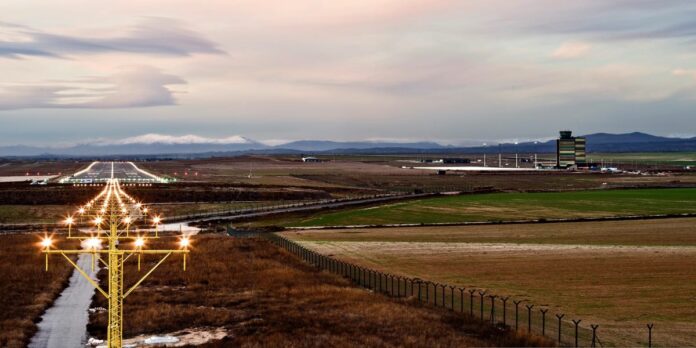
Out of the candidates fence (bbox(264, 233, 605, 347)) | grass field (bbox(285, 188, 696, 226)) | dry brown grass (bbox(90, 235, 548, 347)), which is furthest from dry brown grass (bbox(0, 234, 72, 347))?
grass field (bbox(285, 188, 696, 226))

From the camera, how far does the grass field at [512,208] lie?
90125 mm

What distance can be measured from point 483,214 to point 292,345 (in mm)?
68351

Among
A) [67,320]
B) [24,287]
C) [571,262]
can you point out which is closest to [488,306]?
[571,262]

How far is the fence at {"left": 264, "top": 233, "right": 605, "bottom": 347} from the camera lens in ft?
98.9

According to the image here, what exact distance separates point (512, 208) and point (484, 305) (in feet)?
219

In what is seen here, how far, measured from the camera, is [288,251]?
59938 mm

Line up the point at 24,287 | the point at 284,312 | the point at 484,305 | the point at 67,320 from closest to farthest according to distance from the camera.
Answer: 1. the point at 67,320
2. the point at 284,312
3. the point at 484,305
4. the point at 24,287

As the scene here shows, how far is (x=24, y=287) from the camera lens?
4397cm

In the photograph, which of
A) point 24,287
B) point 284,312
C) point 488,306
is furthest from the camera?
point 24,287

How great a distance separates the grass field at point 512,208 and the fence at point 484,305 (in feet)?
123

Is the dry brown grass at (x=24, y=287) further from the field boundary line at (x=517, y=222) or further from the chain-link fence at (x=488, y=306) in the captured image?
the field boundary line at (x=517, y=222)

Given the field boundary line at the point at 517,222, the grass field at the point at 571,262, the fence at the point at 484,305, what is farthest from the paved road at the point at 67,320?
the field boundary line at the point at 517,222

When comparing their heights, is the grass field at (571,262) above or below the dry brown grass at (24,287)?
above

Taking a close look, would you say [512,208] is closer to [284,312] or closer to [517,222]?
[517,222]
